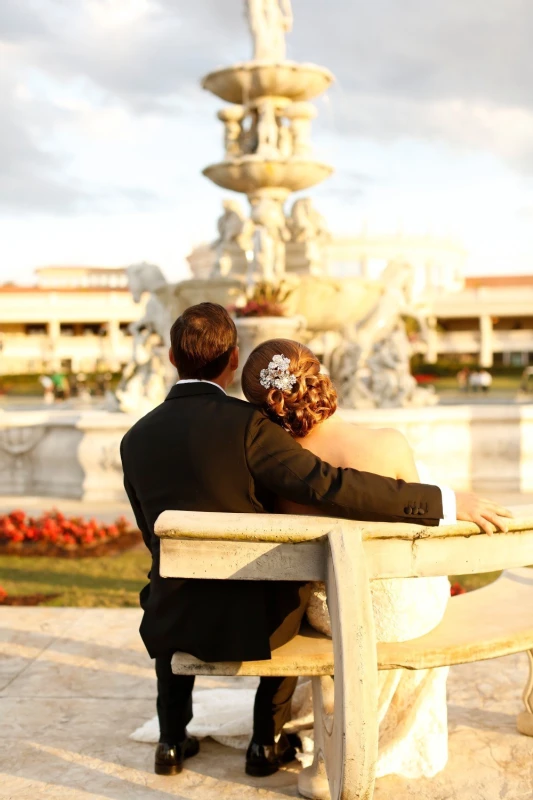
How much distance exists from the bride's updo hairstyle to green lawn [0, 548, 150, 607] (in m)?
2.99

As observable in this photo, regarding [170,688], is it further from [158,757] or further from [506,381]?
[506,381]

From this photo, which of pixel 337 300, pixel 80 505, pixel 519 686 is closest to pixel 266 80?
pixel 337 300

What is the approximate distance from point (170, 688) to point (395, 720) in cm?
74

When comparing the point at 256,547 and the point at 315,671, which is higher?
the point at 256,547

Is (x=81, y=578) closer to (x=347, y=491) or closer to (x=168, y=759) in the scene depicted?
(x=168, y=759)

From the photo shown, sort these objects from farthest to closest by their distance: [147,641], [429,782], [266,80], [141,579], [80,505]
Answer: [266,80]
[80,505]
[141,579]
[429,782]
[147,641]

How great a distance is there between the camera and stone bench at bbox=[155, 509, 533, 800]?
2.23 m

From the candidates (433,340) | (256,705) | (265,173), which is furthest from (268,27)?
Answer: (433,340)

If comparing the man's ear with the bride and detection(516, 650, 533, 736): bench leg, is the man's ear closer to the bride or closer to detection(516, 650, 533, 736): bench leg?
the bride

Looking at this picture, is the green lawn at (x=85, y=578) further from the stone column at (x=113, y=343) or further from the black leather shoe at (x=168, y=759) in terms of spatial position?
the stone column at (x=113, y=343)

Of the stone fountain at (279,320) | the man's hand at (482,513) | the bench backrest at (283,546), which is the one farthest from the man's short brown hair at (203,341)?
the stone fountain at (279,320)

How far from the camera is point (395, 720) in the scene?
302 cm

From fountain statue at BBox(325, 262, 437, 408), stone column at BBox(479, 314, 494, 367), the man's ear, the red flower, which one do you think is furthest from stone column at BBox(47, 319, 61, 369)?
the man's ear

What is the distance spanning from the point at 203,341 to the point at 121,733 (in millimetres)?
1552
